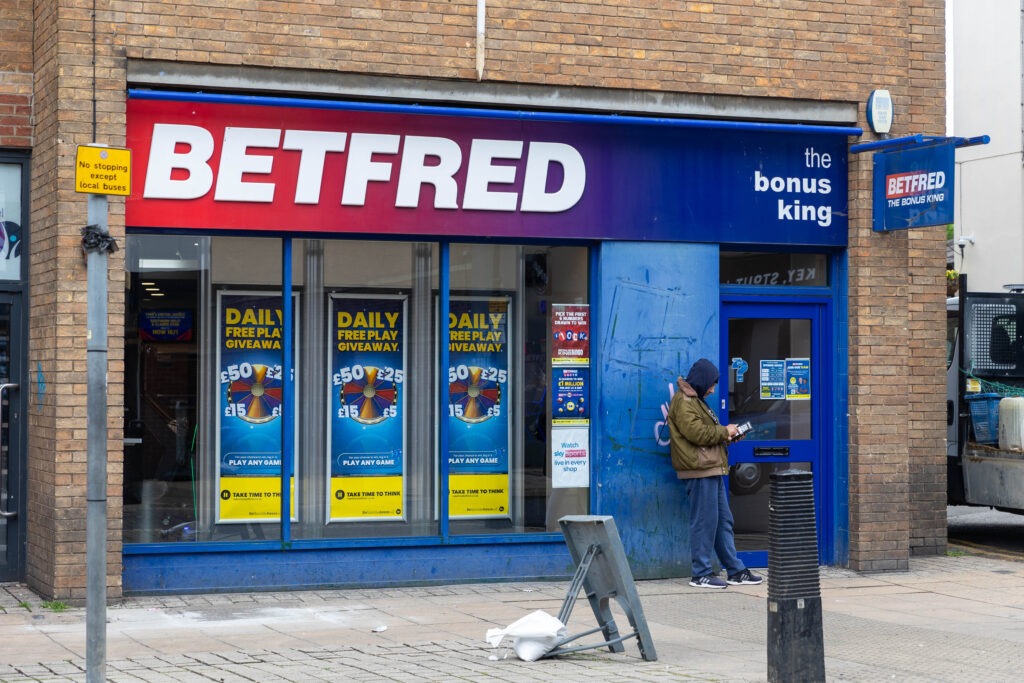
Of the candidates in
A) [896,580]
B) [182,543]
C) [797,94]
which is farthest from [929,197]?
[182,543]

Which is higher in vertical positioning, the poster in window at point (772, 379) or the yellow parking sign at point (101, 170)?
the yellow parking sign at point (101, 170)

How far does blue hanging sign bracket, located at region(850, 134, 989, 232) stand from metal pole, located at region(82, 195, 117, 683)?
23.8ft

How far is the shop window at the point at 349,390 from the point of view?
34.9 ft

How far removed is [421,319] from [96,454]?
528 centimetres

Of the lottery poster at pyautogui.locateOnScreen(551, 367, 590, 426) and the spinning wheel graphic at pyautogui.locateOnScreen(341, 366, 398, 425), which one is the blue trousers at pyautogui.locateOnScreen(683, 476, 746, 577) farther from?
the spinning wheel graphic at pyautogui.locateOnScreen(341, 366, 398, 425)

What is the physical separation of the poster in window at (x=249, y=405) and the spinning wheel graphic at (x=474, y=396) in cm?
146

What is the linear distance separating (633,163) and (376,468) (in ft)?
10.8

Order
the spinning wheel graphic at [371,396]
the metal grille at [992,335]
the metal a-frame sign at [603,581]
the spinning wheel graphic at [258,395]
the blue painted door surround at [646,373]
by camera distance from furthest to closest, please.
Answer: the metal grille at [992,335]
the blue painted door surround at [646,373]
the spinning wheel graphic at [371,396]
the spinning wheel graphic at [258,395]
the metal a-frame sign at [603,581]

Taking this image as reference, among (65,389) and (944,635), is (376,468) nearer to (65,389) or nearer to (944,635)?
(65,389)

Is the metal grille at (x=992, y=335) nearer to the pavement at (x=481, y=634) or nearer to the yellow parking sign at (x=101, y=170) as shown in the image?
the pavement at (x=481, y=634)

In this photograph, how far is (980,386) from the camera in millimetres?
14312

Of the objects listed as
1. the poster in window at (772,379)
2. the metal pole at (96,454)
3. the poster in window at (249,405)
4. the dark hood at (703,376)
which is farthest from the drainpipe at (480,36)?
the metal pole at (96,454)

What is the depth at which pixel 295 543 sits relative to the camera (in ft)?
35.3

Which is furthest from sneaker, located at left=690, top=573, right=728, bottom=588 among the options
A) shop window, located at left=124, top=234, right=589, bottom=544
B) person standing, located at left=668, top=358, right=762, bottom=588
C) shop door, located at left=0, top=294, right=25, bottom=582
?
shop door, located at left=0, top=294, right=25, bottom=582
